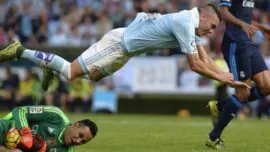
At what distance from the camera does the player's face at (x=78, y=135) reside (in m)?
8.84

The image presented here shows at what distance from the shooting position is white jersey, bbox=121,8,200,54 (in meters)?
10.4

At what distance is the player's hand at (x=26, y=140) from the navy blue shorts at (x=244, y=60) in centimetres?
397

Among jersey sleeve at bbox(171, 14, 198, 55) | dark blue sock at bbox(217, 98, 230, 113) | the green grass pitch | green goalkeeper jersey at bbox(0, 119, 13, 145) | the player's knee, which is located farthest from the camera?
dark blue sock at bbox(217, 98, 230, 113)

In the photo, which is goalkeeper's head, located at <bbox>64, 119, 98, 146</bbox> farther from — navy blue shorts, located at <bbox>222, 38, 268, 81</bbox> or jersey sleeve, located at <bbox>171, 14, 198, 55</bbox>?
navy blue shorts, located at <bbox>222, 38, 268, 81</bbox>

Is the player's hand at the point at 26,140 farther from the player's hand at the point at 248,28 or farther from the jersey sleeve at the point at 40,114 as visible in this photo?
the player's hand at the point at 248,28

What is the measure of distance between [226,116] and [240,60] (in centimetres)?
89

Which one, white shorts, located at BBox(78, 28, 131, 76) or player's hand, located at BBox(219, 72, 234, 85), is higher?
white shorts, located at BBox(78, 28, 131, 76)

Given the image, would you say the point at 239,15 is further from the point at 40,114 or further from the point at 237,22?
the point at 40,114

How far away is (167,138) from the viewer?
508 inches

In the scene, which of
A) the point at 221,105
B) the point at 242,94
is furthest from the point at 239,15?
the point at 221,105

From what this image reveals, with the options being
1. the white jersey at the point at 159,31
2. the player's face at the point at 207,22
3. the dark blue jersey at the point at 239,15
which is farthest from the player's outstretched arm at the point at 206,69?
the dark blue jersey at the point at 239,15

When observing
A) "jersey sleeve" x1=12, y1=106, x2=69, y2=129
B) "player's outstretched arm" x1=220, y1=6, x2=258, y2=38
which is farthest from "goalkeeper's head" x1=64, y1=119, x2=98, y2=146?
"player's outstretched arm" x1=220, y1=6, x2=258, y2=38

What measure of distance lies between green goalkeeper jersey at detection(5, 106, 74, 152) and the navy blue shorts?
3.37 m

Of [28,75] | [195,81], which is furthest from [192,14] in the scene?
[28,75]
